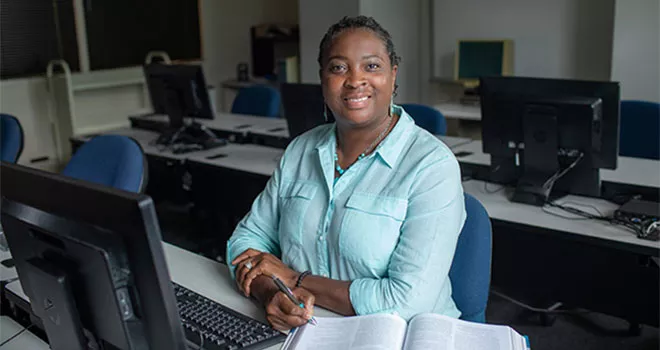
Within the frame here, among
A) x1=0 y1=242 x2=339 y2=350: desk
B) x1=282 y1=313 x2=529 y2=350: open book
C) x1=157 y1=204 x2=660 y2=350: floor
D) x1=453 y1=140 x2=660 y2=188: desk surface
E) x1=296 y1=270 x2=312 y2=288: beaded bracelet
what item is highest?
x1=296 y1=270 x2=312 y2=288: beaded bracelet

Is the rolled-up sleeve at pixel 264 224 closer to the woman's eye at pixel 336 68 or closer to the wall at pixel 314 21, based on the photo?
the woman's eye at pixel 336 68

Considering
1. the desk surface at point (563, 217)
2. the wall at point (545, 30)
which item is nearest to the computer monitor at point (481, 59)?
the wall at point (545, 30)

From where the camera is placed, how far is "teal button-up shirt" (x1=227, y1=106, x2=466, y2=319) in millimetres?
1332

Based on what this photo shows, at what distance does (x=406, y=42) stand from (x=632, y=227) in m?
3.65

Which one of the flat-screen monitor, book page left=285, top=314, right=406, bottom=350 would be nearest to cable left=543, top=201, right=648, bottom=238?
book page left=285, top=314, right=406, bottom=350

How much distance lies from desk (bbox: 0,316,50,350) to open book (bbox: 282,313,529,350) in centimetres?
55

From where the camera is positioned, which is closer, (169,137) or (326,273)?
(326,273)

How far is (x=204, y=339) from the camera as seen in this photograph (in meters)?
1.23

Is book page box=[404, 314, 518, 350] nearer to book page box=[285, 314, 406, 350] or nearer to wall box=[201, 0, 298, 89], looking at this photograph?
book page box=[285, 314, 406, 350]

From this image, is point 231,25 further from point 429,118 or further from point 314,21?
point 429,118

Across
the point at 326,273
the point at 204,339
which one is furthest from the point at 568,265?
the point at 204,339

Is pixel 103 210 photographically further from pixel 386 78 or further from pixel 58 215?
pixel 386 78

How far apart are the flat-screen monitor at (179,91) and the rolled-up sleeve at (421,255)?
2454mm

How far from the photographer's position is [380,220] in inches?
54.6
